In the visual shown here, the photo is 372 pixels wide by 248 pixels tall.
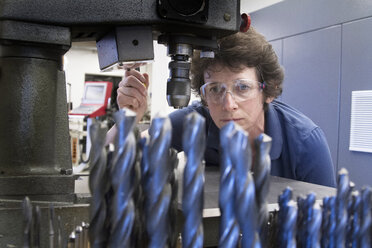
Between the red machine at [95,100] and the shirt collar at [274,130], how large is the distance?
276 cm

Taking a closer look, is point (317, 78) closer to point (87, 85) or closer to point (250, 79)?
point (250, 79)

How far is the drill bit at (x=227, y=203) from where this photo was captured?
0.74 feet

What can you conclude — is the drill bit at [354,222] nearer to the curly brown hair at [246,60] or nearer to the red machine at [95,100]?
the curly brown hair at [246,60]

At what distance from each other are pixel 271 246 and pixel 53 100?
0.35 m

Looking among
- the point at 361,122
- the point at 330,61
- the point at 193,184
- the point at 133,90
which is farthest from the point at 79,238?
the point at 330,61

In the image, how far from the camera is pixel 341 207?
260 millimetres

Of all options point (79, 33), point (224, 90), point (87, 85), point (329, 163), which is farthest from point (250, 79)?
point (87, 85)

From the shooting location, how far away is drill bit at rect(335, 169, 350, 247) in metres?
0.26

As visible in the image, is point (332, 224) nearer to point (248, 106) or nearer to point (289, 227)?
point (289, 227)

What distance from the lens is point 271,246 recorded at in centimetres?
31

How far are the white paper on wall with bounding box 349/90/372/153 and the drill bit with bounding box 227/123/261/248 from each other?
84.0 inches

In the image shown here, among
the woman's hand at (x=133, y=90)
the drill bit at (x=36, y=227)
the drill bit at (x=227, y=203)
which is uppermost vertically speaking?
the woman's hand at (x=133, y=90)

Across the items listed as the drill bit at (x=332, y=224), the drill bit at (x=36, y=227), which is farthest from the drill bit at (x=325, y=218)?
the drill bit at (x=36, y=227)

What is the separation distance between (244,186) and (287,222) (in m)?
0.05
